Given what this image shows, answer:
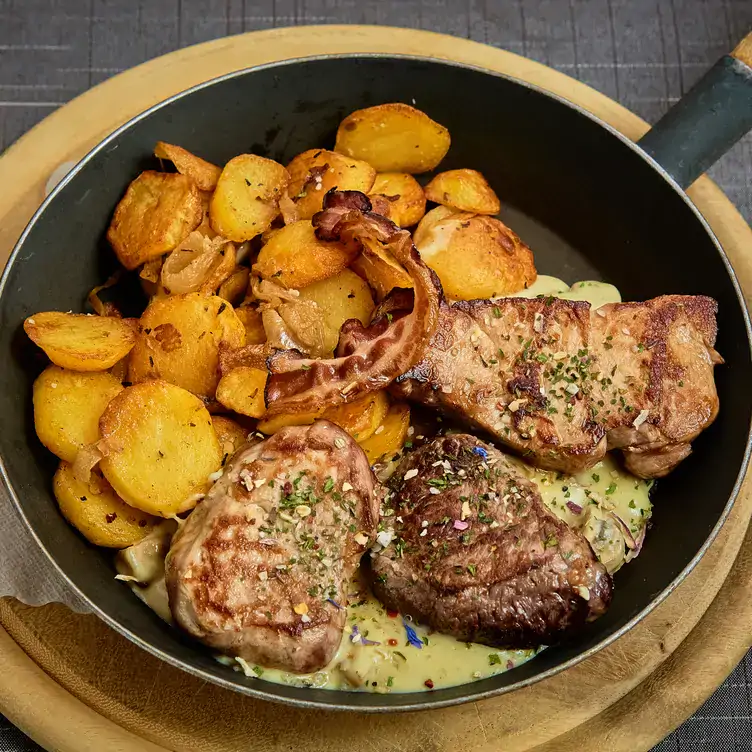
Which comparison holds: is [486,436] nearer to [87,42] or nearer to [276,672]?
[276,672]

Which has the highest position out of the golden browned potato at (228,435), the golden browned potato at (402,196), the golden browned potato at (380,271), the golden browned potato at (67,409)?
the golden browned potato at (402,196)

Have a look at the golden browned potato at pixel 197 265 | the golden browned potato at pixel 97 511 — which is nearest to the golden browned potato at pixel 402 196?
the golden browned potato at pixel 197 265

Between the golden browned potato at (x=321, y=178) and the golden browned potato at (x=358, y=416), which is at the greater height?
the golden browned potato at (x=321, y=178)

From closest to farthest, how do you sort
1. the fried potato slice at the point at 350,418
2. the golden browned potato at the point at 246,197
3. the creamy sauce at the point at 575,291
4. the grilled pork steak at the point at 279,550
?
the grilled pork steak at the point at 279,550 < the fried potato slice at the point at 350,418 < the golden browned potato at the point at 246,197 < the creamy sauce at the point at 575,291

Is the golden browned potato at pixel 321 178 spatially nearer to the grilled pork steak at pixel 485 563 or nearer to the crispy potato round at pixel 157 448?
the crispy potato round at pixel 157 448

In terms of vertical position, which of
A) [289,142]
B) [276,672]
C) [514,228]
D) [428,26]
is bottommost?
[276,672]

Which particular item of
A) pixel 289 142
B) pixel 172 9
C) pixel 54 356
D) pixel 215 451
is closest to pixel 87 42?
pixel 172 9

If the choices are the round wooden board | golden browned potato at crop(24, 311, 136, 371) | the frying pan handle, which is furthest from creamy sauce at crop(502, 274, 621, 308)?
golden browned potato at crop(24, 311, 136, 371)
